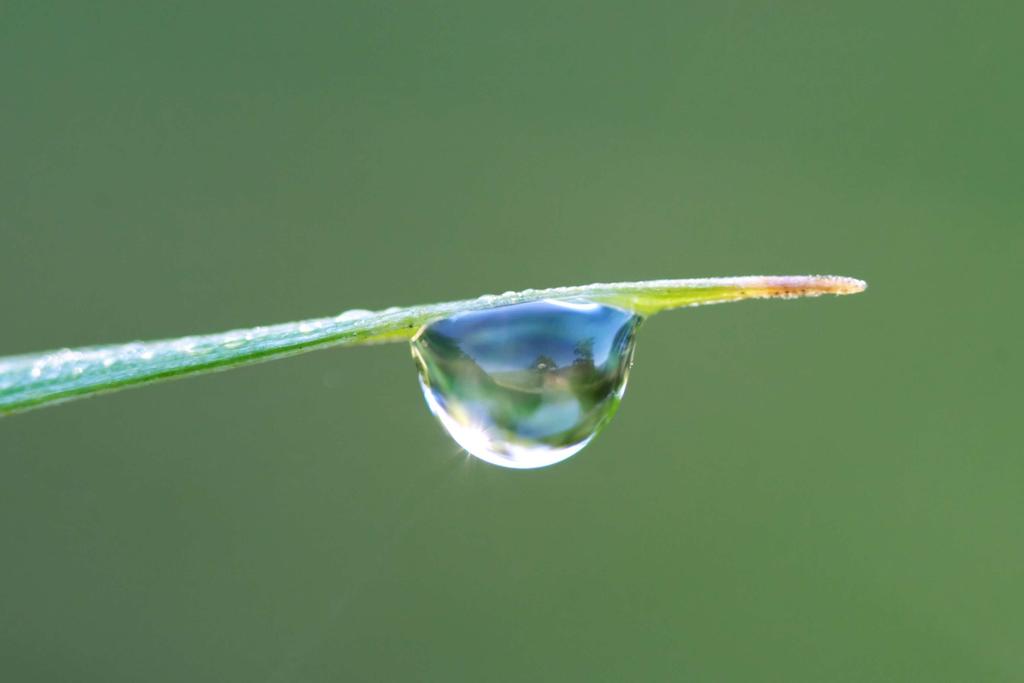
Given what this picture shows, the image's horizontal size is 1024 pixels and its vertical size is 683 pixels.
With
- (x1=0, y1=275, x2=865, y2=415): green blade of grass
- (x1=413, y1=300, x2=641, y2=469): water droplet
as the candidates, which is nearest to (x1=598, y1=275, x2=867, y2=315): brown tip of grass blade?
(x1=0, y1=275, x2=865, y2=415): green blade of grass

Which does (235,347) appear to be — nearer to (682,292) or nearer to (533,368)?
(682,292)

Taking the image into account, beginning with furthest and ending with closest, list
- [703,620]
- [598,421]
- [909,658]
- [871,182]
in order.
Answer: [871,182]
[703,620]
[909,658]
[598,421]

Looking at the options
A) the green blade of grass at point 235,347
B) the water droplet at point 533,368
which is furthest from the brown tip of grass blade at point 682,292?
the water droplet at point 533,368

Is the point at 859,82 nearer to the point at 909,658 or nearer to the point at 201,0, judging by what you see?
the point at 909,658

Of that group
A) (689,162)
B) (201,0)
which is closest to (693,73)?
(689,162)

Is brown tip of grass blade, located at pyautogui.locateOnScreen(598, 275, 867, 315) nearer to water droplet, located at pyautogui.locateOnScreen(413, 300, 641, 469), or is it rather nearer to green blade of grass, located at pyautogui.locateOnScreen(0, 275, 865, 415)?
green blade of grass, located at pyautogui.locateOnScreen(0, 275, 865, 415)
